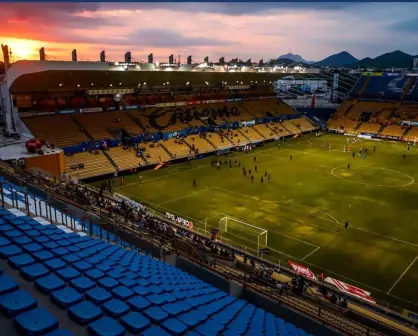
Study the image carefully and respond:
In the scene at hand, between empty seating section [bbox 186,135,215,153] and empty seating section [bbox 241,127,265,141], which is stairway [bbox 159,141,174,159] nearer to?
empty seating section [bbox 186,135,215,153]

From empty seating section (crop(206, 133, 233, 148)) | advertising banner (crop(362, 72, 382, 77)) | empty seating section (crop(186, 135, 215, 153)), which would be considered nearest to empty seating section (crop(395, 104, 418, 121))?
advertising banner (crop(362, 72, 382, 77))

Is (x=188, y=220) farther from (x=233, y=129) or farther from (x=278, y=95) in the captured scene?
(x=278, y=95)

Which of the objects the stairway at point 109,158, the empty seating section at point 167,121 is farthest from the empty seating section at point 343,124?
the stairway at point 109,158

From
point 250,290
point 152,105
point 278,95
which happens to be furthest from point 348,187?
point 278,95

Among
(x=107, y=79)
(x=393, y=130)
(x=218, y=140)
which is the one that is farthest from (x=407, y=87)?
(x=107, y=79)

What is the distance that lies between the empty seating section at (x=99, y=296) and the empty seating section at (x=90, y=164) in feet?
91.3

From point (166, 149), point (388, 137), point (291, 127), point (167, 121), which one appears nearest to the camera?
point (166, 149)

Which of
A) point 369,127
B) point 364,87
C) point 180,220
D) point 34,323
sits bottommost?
point 180,220

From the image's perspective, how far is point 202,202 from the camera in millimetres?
33562

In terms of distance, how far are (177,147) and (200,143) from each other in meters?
4.65

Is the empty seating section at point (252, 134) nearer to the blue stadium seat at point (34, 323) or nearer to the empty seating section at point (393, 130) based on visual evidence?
the empty seating section at point (393, 130)

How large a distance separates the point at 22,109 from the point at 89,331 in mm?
43278

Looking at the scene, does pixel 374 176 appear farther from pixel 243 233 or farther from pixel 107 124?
pixel 107 124

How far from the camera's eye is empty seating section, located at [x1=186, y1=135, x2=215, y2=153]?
54.3 meters
